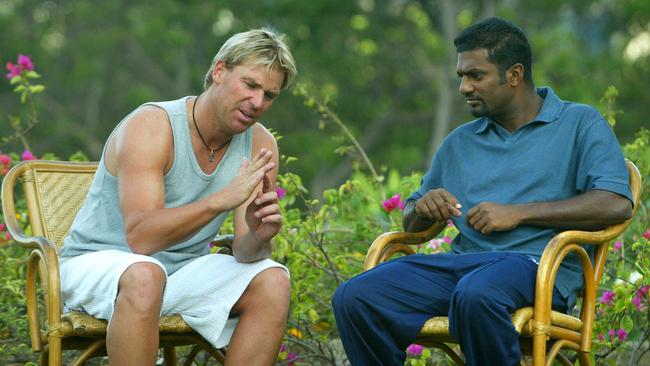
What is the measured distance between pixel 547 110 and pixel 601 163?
13.0 inches

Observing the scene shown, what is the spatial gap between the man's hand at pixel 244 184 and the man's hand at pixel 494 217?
0.72 meters

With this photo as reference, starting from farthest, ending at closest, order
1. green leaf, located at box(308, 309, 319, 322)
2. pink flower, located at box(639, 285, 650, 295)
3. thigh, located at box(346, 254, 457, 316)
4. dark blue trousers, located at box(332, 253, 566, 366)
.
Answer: green leaf, located at box(308, 309, 319, 322) → pink flower, located at box(639, 285, 650, 295) → thigh, located at box(346, 254, 457, 316) → dark blue trousers, located at box(332, 253, 566, 366)

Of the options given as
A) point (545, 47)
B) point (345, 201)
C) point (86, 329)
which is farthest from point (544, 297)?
point (545, 47)

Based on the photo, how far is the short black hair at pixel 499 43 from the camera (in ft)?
14.1

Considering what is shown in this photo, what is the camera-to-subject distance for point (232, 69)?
13.6 ft

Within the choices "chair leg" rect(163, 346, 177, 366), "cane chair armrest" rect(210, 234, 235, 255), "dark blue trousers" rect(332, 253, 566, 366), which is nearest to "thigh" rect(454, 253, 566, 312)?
"dark blue trousers" rect(332, 253, 566, 366)

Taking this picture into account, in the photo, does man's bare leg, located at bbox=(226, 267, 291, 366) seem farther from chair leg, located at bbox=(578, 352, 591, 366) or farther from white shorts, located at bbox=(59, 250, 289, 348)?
chair leg, located at bbox=(578, 352, 591, 366)

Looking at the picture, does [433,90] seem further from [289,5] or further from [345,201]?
[345,201]

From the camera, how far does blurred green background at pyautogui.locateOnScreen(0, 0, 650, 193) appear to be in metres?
21.8

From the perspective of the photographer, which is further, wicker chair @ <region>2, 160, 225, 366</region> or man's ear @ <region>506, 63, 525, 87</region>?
man's ear @ <region>506, 63, 525, 87</region>

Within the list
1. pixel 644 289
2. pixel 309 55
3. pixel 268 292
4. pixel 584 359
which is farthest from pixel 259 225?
pixel 309 55

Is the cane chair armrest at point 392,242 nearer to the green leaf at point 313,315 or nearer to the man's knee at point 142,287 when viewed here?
the green leaf at point 313,315

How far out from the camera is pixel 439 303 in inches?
161

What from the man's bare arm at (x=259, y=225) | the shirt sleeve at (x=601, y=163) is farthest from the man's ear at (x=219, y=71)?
the shirt sleeve at (x=601, y=163)
